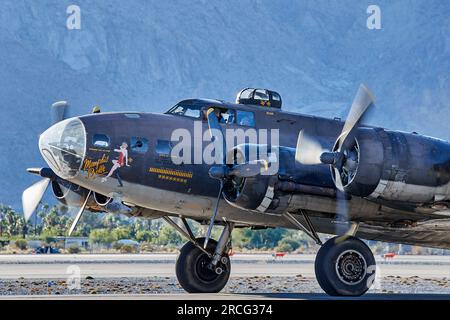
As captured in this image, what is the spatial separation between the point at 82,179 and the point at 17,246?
83.5m

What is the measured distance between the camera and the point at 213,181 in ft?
86.5

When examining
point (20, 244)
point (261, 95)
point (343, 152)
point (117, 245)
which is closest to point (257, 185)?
point (343, 152)

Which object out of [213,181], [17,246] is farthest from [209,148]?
[17,246]

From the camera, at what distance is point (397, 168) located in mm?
23672

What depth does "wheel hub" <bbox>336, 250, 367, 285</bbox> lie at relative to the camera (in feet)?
80.7

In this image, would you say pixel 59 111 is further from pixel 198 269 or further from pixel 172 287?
pixel 172 287

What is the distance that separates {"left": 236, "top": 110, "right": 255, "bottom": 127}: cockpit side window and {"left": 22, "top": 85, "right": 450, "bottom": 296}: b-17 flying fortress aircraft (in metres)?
0.04

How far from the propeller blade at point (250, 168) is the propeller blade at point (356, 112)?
1874 millimetres

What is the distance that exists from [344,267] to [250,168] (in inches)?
134

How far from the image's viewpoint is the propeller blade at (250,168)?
2405cm

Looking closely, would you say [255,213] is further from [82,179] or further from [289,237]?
[289,237]

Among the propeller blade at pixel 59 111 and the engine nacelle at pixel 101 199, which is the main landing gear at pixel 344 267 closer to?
the engine nacelle at pixel 101 199

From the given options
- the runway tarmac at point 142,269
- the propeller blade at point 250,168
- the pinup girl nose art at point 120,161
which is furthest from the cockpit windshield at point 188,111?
the runway tarmac at point 142,269

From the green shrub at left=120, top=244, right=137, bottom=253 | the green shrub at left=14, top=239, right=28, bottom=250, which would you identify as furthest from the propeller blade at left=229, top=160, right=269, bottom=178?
the green shrub at left=14, top=239, right=28, bottom=250
